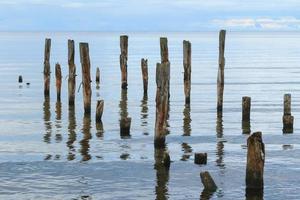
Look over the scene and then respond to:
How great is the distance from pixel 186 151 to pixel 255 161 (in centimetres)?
670

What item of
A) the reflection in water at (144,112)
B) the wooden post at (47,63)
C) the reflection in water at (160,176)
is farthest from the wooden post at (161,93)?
the wooden post at (47,63)

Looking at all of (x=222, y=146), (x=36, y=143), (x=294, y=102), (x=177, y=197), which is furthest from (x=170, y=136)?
(x=294, y=102)

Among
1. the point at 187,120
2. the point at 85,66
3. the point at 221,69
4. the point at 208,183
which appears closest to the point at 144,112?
the point at 187,120

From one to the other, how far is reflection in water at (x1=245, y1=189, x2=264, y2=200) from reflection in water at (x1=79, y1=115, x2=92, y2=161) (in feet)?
21.4

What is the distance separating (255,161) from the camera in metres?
17.2

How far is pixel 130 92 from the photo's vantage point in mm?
46094

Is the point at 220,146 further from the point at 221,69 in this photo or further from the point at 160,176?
the point at 221,69

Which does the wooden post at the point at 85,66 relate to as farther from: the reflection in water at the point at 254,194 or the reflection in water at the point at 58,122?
the reflection in water at the point at 254,194

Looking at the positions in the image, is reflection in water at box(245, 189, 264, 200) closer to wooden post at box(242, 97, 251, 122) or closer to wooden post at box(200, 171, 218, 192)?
wooden post at box(200, 171, 218, 192)

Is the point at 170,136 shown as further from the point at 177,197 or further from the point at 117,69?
the point at 117,69

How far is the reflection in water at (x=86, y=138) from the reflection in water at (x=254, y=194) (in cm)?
651

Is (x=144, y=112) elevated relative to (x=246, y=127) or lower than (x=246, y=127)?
elevated

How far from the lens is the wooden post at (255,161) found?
55.7ft

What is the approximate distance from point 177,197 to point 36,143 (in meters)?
9.58
